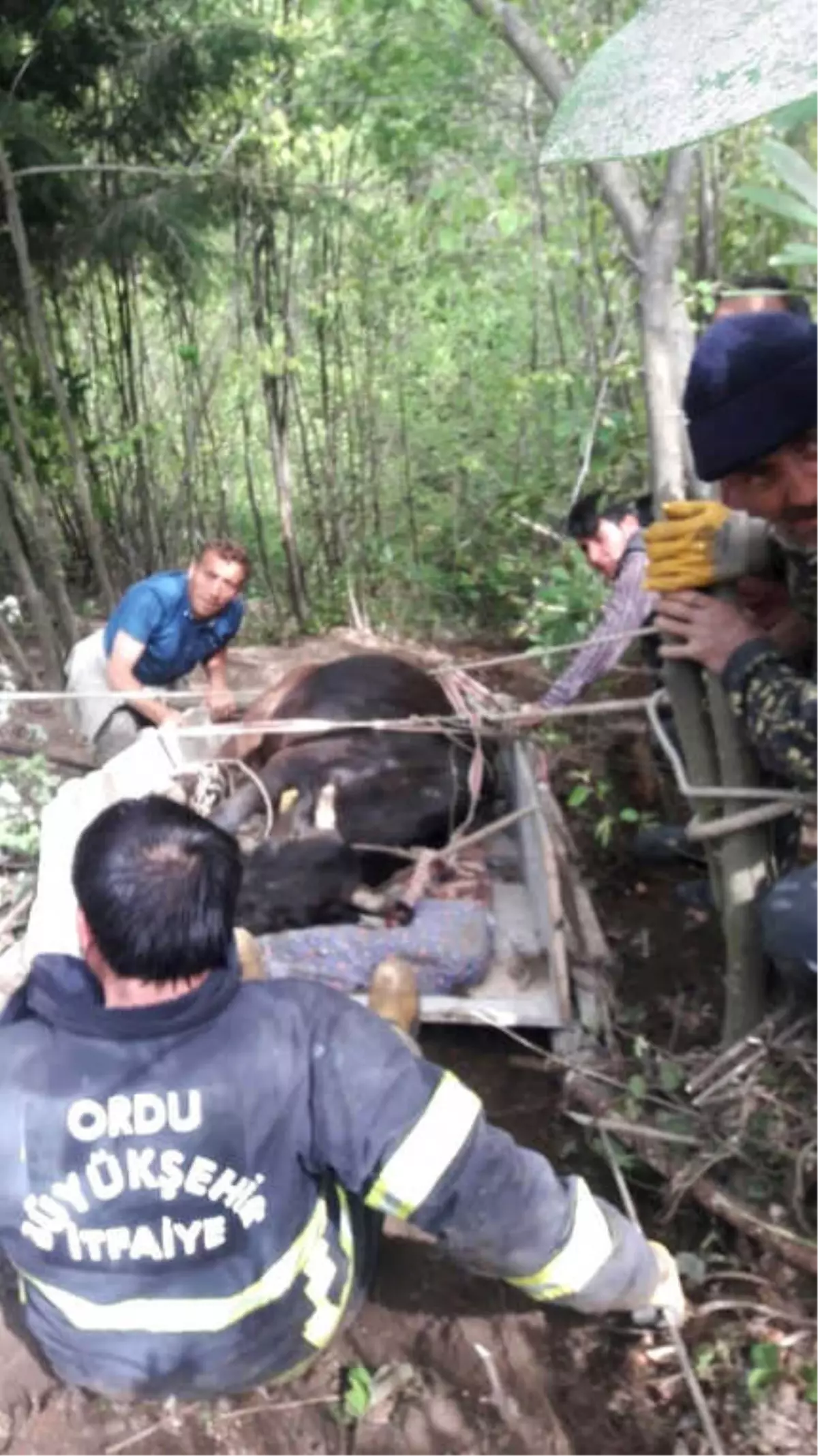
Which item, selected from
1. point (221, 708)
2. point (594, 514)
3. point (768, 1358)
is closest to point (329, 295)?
point (221, 708)

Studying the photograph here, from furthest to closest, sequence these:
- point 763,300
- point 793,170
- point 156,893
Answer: point 763,300, point 156,893, point 793,170

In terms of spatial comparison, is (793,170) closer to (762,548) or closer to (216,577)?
(762,548)

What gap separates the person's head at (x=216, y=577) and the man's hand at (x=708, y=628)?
9.37ft

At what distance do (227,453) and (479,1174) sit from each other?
6.99 metres

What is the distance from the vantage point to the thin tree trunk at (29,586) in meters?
6.22

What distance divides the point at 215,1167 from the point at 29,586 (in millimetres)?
4992

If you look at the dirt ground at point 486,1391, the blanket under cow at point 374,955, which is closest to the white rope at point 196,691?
the blanket under cow at point 374,955

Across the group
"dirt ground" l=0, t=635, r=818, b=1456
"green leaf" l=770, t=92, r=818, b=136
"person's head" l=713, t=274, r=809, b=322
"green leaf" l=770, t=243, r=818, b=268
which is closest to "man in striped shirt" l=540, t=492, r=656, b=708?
"person's head" l=713, t=274, r=809, b=322

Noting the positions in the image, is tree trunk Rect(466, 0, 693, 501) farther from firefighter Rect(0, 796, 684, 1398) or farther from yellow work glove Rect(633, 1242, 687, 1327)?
yellow work glove Rect(633, 1242, 687, 1327)

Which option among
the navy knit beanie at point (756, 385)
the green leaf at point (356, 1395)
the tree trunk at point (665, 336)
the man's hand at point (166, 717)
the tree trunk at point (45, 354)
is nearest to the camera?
the navy knit beanie at point (756, 385)

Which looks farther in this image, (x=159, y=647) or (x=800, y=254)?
(x=159, y=647)

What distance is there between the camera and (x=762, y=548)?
84.2 inches

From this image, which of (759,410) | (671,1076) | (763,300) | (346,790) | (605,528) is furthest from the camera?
(605,528)

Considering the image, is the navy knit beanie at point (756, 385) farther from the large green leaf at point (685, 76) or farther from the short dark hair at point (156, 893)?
the large green leaf at point (685, 76)
